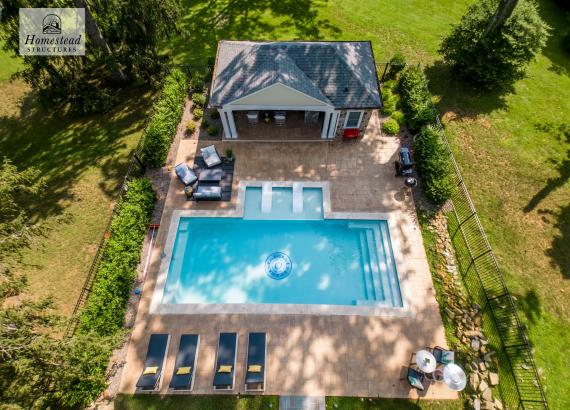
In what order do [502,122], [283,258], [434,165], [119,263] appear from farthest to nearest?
[502,122]
[434,165]
[283,258]
[119,263]

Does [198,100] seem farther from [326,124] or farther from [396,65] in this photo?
[396,65]

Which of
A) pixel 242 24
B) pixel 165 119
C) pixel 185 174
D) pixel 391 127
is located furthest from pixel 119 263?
pixel 242 24

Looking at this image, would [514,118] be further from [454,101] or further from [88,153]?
[88,153]

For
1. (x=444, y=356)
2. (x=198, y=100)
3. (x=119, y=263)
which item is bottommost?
(x=444, y=356)

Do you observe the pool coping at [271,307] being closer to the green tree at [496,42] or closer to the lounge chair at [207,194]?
the lounge chair at [207,194]

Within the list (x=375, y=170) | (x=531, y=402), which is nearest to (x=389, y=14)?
(x=375, y=170)

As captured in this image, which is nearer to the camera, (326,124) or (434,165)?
(434,165)
